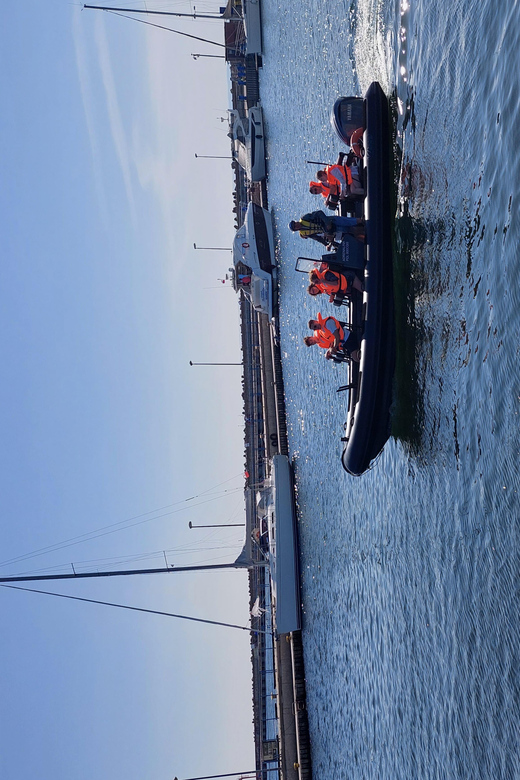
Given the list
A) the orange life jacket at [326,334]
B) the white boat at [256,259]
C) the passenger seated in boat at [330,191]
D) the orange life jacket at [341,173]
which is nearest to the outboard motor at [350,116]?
the orange life jacket at [341,173]

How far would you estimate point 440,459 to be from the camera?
981 centimetres

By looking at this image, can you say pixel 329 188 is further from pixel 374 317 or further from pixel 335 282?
pixel 374 317

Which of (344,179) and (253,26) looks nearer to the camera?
(344,179)

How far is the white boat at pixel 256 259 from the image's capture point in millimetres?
26109

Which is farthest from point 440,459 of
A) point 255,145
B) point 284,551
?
point 255,145

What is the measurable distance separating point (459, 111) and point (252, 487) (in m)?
20.2

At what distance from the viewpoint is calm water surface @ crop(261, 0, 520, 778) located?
25.4 feet

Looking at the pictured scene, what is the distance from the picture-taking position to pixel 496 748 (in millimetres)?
7328

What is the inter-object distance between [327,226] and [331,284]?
1330 millimetres

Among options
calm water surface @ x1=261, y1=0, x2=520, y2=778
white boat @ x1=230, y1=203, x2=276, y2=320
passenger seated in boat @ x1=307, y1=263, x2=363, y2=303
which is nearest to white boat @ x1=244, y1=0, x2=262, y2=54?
white boat @ x1=230, y1=203, x2=276, y2=320

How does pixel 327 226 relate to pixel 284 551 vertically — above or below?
above

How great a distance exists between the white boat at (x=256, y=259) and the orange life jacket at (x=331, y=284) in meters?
13.8

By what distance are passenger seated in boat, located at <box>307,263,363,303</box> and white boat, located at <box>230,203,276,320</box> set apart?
1375cm

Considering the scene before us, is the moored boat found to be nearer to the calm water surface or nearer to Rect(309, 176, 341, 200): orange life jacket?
the calm water surface
